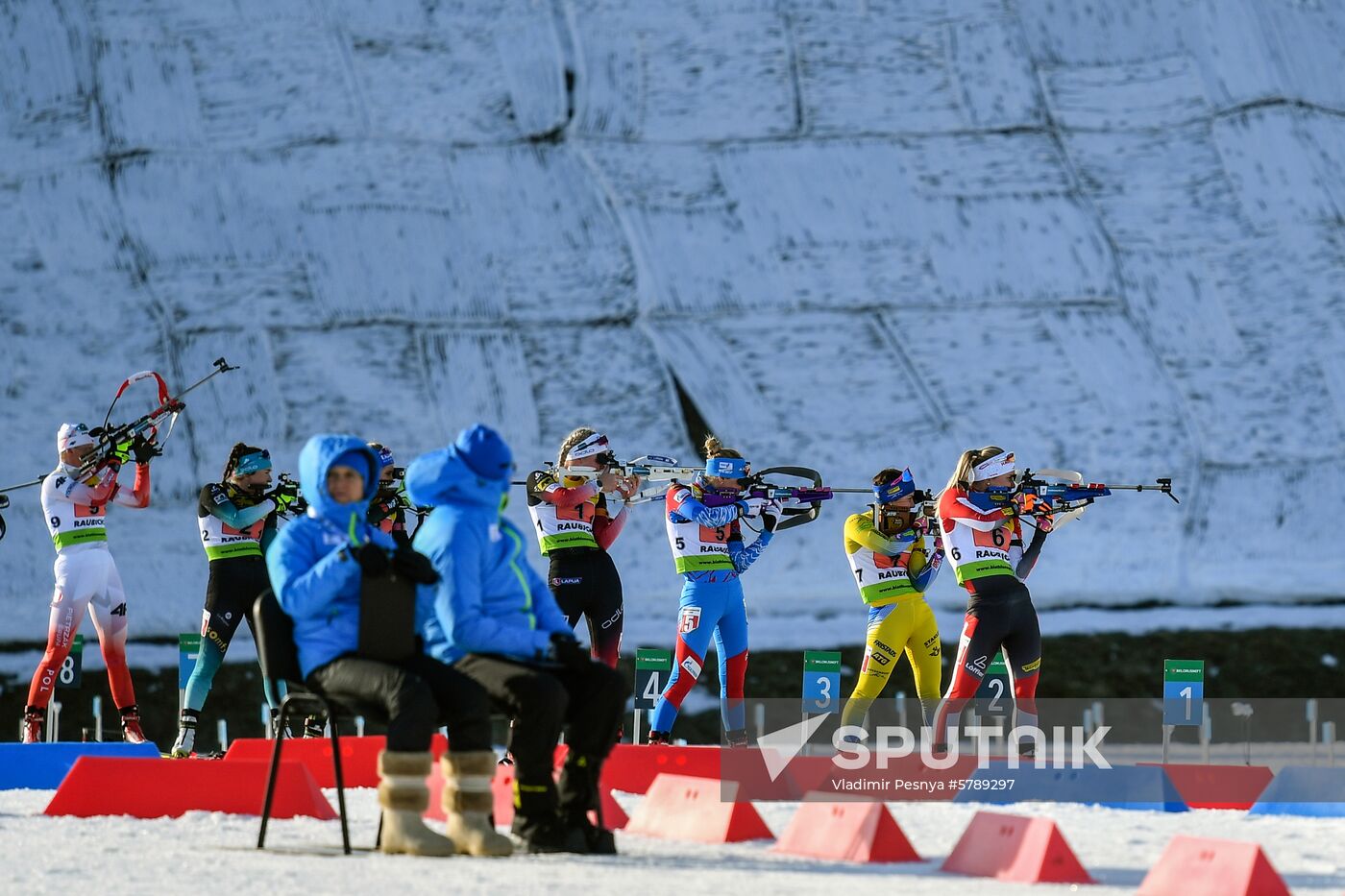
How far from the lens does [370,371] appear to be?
1380cm

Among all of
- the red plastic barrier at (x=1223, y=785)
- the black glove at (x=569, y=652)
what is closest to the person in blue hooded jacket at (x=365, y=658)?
the black glove at (x=569, y=652)

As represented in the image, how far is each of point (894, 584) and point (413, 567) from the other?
4041mm

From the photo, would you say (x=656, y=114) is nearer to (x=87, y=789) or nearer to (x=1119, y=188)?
(x=1119, y=188)

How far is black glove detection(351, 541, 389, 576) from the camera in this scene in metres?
4.96

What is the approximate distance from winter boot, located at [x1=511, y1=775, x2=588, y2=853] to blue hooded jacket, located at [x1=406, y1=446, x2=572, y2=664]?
Result: 0.36 metres

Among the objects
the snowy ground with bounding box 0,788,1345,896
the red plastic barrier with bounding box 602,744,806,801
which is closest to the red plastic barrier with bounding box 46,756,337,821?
the snowy ground with bounding box 0,788,1345,896

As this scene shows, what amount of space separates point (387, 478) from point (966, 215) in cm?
696

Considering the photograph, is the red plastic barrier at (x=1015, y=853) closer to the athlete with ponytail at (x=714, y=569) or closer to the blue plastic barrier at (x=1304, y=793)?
the blue plastic barrier at (x=1304, y=793)

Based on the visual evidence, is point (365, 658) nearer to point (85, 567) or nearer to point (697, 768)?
point (697, 768)

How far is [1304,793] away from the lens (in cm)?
696

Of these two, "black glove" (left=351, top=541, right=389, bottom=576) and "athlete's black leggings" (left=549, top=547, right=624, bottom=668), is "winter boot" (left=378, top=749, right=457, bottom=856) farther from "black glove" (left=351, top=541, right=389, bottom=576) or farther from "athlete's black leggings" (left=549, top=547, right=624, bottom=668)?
"athlete's black leggings" (left=549, top=547, right=624, bottom=668)

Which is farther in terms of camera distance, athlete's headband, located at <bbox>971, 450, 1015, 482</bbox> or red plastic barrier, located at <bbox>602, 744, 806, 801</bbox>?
athlete's headband, located at <bbox>971, 450, 1015, 482</bbox>

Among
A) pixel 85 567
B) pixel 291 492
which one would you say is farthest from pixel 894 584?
pixel 85 567

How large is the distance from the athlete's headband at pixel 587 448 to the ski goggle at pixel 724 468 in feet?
1.77
